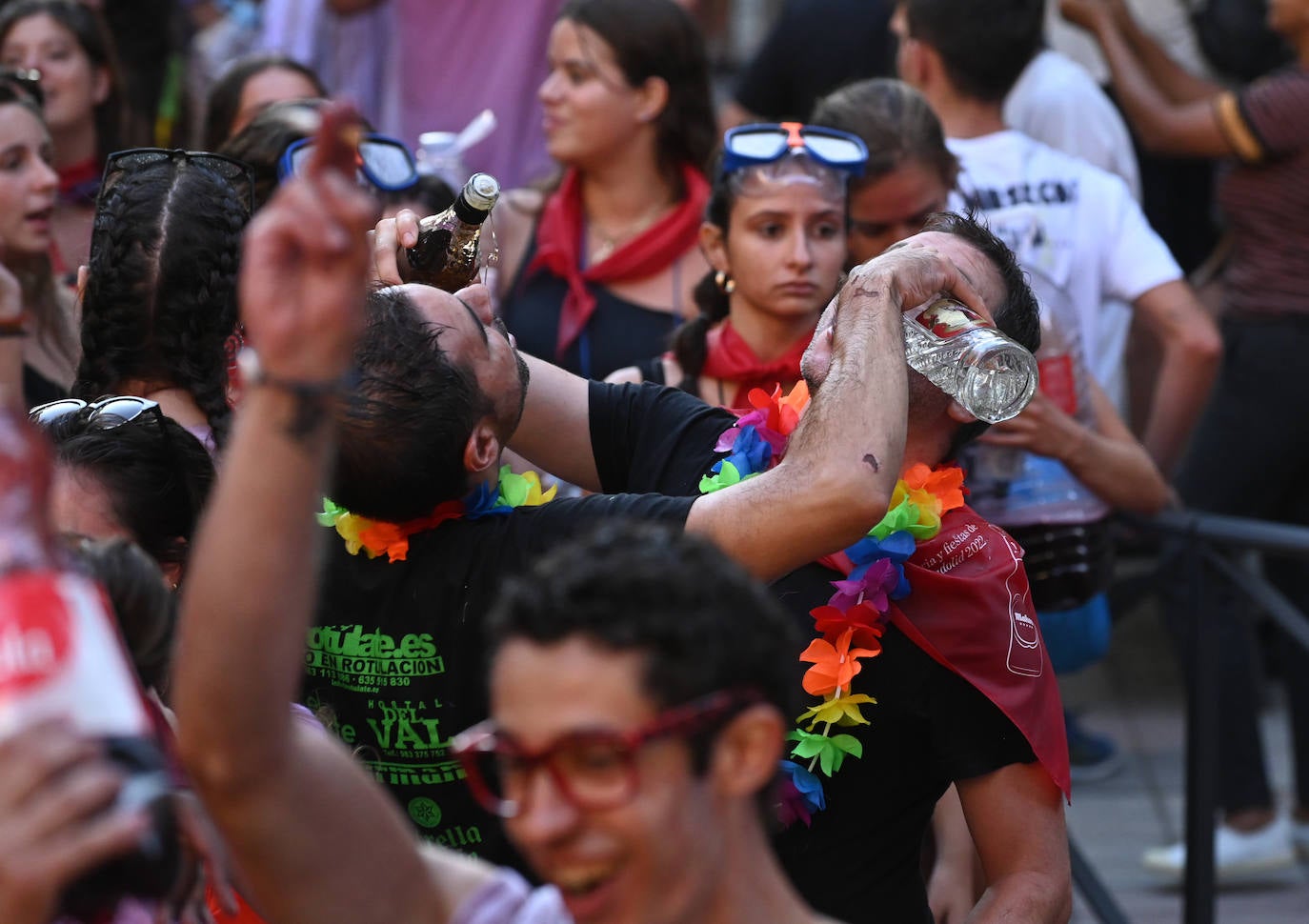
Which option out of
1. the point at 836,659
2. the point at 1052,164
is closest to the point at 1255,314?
the point at 1052,164

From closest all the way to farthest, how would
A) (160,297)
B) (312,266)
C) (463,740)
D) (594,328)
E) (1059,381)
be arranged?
(312,266) < (463,740) < (160,297) < (1059,381) < (594,328)

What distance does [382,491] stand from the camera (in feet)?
7.52

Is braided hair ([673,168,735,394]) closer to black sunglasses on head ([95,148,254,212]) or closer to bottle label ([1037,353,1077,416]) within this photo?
bottle label ([1037,353,1077,416])

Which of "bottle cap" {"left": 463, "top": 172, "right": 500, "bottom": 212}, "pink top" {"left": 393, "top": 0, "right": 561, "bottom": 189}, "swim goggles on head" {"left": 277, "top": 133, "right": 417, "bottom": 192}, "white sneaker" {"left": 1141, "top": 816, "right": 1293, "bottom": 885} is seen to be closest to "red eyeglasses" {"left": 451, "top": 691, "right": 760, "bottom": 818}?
"bottle cap" {"left": 463, "top": 172, "right": 500, "bottom": 212}

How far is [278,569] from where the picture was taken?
4.60 feet

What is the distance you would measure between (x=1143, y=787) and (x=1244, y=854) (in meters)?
0.75

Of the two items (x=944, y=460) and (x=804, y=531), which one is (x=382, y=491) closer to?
(x=804, y=531)

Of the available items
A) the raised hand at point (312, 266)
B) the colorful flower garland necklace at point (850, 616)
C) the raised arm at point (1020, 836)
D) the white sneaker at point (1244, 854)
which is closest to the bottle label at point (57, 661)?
the raised hand at point (312, 266)

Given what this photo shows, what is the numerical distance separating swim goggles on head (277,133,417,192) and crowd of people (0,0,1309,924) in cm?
1

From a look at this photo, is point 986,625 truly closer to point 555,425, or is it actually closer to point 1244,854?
point 555,425

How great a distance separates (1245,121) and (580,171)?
1.78 metres

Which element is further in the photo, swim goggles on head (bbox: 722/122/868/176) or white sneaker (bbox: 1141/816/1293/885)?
white sneaker (bbox: 1141/816/1293/885)

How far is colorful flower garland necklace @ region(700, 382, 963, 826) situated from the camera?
7.58 feet

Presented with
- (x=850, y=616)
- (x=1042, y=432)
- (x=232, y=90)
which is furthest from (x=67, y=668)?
(x=232, y=90)
